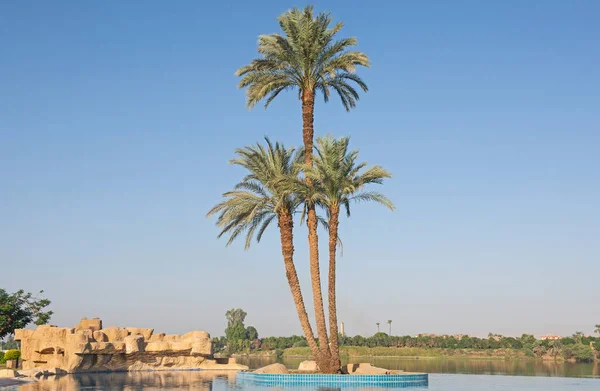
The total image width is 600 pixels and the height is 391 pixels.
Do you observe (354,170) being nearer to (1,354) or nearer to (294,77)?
(294,77)

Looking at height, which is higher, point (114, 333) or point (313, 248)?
point (313, 248)

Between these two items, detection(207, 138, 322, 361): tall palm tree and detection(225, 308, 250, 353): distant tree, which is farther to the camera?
detection(225, 308, 250, 353): distant tree

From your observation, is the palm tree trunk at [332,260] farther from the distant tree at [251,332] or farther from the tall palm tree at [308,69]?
the distant tree at [251,332]

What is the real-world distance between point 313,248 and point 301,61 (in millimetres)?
8654

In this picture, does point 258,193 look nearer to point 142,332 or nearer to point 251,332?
point 142,332

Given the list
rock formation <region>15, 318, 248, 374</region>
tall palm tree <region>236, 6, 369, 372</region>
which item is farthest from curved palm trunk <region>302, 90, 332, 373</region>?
rock formation <region>15, 318, 248, 374</region>

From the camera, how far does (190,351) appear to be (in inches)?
1649

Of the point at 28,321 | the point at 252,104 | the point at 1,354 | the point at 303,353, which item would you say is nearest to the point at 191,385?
the point at 252,104

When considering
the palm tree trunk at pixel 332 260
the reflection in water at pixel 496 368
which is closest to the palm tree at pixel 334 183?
the palm tree trunk at pixel 332 260

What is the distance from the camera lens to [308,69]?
3112 centimetres

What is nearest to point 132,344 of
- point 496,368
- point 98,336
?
point 98,336

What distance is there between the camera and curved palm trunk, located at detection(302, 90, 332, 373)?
2941 centimetres

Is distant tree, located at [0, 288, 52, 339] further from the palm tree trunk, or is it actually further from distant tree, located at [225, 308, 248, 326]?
distant tree, located at [225, 308, 248, 326]

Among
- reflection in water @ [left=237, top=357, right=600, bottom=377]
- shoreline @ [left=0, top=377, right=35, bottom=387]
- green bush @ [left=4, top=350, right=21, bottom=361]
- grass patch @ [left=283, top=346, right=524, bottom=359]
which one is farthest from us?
grass patch @ [left=283, top=346, right=524, bottom=359]
